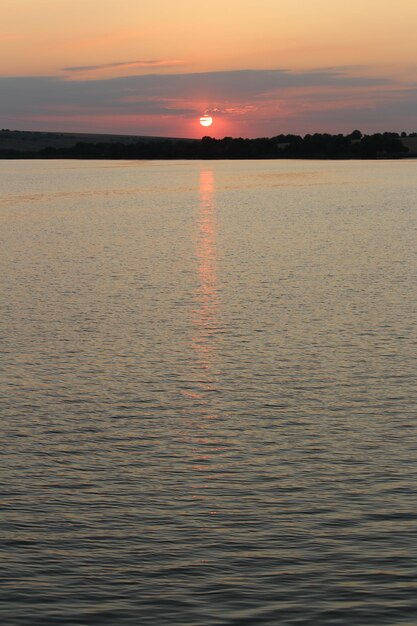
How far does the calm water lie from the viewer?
14.2m

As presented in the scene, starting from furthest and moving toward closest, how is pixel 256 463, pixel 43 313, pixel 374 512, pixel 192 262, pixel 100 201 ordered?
pixel 100 201 → pixel 192 262 → pixel 43 313 → pixel 256 463 → pixel 374 512

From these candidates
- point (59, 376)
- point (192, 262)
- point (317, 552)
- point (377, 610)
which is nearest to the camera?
point (377, 610)

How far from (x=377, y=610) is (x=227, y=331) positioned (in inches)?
757

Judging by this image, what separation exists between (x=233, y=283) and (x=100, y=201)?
68.1 meters

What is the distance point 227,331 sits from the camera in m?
32.4

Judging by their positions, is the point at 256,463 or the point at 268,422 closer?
the point at 256,463

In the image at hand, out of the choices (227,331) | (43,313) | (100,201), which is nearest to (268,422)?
(227,331)

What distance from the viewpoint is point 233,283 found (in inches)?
1757

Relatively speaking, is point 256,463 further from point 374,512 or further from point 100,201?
point 100,201

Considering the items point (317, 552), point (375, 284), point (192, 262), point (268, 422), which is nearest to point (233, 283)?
point (375, 284)

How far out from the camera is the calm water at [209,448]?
1419 centimetres

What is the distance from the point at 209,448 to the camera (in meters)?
20.3

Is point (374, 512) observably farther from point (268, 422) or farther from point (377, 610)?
point (268, 422)

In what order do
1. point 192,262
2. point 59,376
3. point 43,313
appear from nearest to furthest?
point 59,376 → point 43,313 → point 192,262
